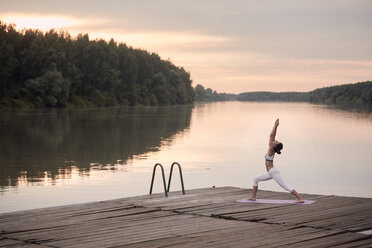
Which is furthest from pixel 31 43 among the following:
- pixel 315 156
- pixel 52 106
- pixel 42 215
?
pixel 42 215

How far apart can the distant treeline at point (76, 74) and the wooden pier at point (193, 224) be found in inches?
3440

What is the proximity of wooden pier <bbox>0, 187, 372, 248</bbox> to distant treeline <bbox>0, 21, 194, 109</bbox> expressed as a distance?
8737 cm

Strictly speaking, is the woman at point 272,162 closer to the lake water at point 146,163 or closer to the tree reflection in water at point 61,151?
the lake water at point 146,163

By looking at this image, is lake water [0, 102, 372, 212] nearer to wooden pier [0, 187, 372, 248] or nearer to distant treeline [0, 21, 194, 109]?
wooden pier [0, 187, 372, 248]

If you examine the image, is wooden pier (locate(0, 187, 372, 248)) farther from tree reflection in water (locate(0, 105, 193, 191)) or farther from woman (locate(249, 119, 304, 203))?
tree reflection in water (locate(0, 105, 193, 191))

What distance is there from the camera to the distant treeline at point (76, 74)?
99500 millimetres

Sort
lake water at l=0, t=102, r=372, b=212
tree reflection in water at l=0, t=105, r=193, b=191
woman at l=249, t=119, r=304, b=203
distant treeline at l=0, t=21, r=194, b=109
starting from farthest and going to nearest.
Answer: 1. distant treeline at l=0, t=21, r=194, b=109
2. tree reflection in water at l=0, t=105, r=193, b=191
3. lake water at l=0, t=102, r=372, b=212
4. woman at l=249, t=119, r=304, b=203

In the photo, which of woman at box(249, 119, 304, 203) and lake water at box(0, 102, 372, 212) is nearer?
woman at box(249, 119, 304, 203)

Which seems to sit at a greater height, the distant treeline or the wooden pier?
the distant treeline

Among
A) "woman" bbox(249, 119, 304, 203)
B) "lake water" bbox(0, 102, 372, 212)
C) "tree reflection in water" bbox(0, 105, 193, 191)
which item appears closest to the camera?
"woman" bbox(249, 119, 304, 203)

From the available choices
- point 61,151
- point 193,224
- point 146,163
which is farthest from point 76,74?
point 193,224

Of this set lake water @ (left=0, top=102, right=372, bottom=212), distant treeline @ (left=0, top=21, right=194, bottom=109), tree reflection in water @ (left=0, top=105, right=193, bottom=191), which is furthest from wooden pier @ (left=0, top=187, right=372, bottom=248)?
distant treeline @ (left=0, top=21, right=194, bottom=109)

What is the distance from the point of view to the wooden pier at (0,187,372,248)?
9.21 m

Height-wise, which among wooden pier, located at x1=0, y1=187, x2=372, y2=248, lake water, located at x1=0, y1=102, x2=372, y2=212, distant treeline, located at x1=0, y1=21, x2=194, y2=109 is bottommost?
lake water, located at x1=0, y1=102, x2=372, y2=212
